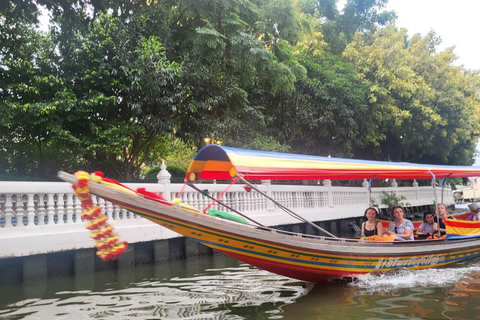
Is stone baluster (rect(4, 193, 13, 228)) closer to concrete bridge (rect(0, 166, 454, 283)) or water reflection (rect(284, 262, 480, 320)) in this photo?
concrete bridge (rect(0, 166, 454, 283))

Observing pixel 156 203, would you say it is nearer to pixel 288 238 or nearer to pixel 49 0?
pixel 288 238

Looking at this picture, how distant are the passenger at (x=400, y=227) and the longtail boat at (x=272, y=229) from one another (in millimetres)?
436

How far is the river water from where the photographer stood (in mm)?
4043

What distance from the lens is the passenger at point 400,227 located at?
261 inches

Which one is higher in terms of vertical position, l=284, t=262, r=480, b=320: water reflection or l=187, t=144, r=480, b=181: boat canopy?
l=187, t=144, r=480, b=181: boat canopy

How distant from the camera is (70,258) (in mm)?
6270

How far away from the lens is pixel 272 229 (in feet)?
15.4

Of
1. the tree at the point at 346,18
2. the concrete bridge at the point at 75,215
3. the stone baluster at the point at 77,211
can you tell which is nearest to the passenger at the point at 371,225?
the concrete bridge at the point at 75,215

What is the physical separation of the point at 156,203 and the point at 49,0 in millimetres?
6736

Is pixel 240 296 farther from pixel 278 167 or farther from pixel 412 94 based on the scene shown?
pixel 412 94

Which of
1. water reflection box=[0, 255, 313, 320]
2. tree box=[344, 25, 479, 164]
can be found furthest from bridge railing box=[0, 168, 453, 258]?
tree box=[344, 25, 479, 164]

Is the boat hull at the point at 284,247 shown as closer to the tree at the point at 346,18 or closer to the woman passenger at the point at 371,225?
the woman passenger at the point at 371,225

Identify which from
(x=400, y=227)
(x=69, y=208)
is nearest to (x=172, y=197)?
(x=69, y=208)

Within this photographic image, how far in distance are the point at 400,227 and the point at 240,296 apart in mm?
3640
